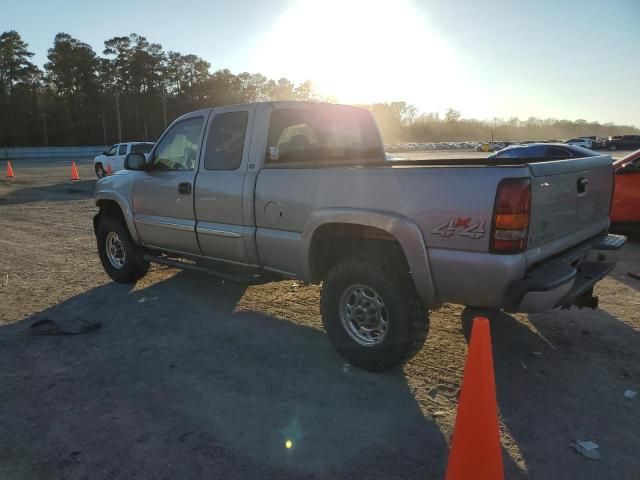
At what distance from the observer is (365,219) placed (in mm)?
3438

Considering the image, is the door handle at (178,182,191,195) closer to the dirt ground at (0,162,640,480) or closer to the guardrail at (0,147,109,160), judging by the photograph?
the dirt ground at (0,162,640,480)

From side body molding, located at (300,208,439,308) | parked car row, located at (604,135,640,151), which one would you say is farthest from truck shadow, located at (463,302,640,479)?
parked car row, located at (604,135,640,151)

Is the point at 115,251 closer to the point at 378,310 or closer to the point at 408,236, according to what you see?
the point at 378,310

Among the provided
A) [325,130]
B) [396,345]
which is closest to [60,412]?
[396,345]

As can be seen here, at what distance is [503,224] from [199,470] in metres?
2.20

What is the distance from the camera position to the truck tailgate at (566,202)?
3029 mm

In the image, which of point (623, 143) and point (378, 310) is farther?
point (623, 143)

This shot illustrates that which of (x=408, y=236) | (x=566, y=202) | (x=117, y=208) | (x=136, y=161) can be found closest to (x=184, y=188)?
(x=136, y=161)

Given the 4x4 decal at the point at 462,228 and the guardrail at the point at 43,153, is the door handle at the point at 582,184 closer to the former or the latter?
the 4x4 decal at the point at 462,228

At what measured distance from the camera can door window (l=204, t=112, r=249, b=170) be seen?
4.55 meters

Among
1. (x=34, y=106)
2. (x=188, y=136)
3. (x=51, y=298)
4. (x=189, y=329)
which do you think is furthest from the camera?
(x=34, y=106)

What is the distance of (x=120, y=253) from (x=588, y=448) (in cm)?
544

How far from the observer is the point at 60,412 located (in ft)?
10.7

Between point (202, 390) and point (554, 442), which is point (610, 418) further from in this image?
point (202, 390)
